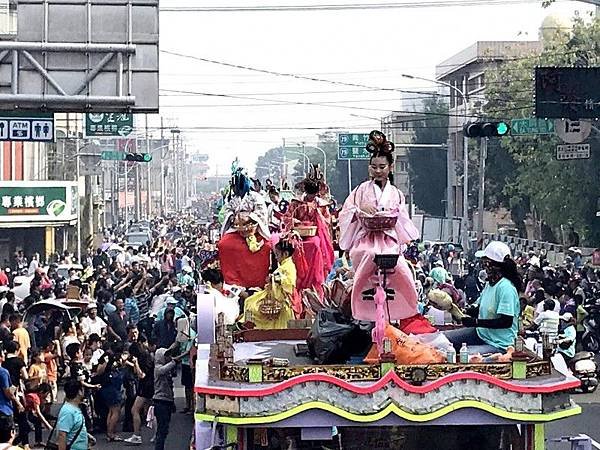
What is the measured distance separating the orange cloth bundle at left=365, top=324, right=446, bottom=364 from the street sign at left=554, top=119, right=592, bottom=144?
77.0ft

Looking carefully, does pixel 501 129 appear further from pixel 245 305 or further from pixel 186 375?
pixel 245 305

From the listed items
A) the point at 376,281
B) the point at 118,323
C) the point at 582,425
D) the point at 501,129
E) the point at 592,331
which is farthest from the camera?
the point at 501,129

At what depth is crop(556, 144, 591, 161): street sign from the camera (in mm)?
31141

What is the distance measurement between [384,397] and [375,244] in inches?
51.2

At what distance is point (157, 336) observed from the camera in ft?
64.0

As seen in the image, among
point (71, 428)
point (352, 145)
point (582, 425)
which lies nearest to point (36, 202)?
point (352, 145)

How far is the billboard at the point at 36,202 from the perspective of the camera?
44.2 meters

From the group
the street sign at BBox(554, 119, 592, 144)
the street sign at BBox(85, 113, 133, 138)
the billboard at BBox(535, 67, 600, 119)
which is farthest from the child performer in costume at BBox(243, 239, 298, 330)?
the street sign at BBox(85, 113, 133, 138)

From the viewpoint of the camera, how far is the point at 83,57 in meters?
15.8

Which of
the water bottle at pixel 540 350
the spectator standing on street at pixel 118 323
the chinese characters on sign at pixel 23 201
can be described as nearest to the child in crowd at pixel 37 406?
the spectator standing on street at pixel 118 323

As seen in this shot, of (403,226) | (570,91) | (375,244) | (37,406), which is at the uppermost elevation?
(570,91)

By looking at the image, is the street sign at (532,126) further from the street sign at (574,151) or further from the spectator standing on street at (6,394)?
the spectator standing on street at (6,394)

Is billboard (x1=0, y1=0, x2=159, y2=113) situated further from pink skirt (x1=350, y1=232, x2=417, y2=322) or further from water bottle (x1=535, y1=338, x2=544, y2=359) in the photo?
water bottle (x1=535, y1=338, x2=544, y2=359)

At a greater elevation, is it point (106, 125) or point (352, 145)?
point (106, 125)
